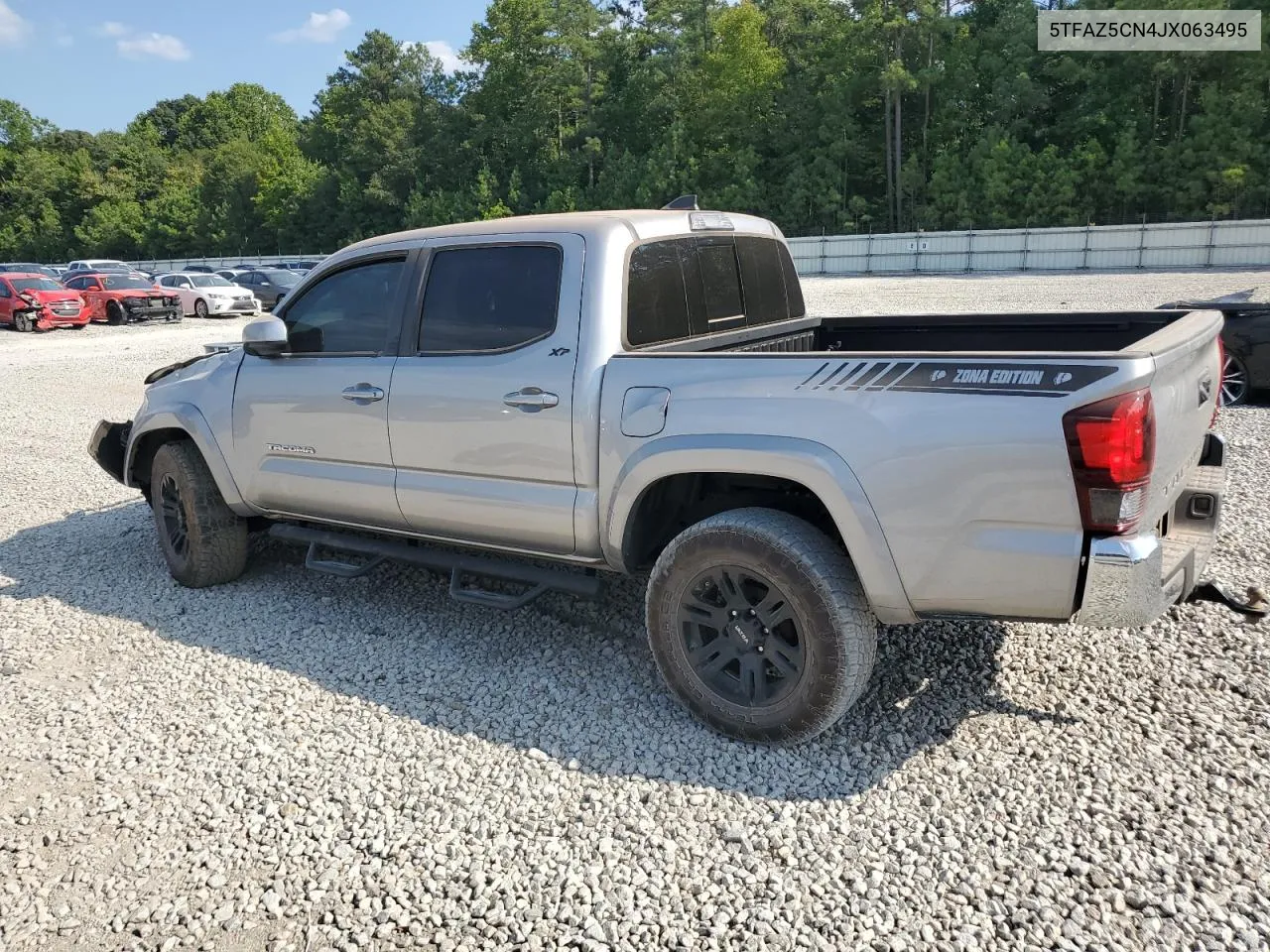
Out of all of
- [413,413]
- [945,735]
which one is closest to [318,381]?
[413,413]

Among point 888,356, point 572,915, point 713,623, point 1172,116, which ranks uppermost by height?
point 1172,116

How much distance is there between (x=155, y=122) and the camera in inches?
4855

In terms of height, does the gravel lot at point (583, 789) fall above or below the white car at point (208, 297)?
below

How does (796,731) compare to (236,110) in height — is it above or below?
below

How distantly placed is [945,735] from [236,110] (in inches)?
5583

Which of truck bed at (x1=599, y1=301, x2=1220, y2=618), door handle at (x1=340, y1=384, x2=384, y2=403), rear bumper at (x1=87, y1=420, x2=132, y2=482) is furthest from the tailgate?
rear bumper at (x1=87, y1=420, x2=132, y2=482)

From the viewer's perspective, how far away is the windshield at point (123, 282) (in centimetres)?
2605

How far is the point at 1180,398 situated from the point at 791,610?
1.47 meters

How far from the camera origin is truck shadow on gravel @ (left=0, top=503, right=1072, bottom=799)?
11.3 ft

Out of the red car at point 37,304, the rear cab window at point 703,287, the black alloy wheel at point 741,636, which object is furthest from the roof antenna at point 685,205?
the red car at point 37,304

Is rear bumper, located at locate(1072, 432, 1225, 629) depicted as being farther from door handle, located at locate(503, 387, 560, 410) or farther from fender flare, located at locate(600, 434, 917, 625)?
door handle, located at locate(503, 387, 560, 410)

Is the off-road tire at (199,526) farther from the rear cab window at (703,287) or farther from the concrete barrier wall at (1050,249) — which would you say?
the concrete barrier wall at (1050,249)

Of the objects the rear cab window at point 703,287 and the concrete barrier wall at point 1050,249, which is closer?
the rear cab window at point 703,287

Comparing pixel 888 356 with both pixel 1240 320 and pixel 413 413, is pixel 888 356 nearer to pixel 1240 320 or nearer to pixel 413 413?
pixel 413 413
